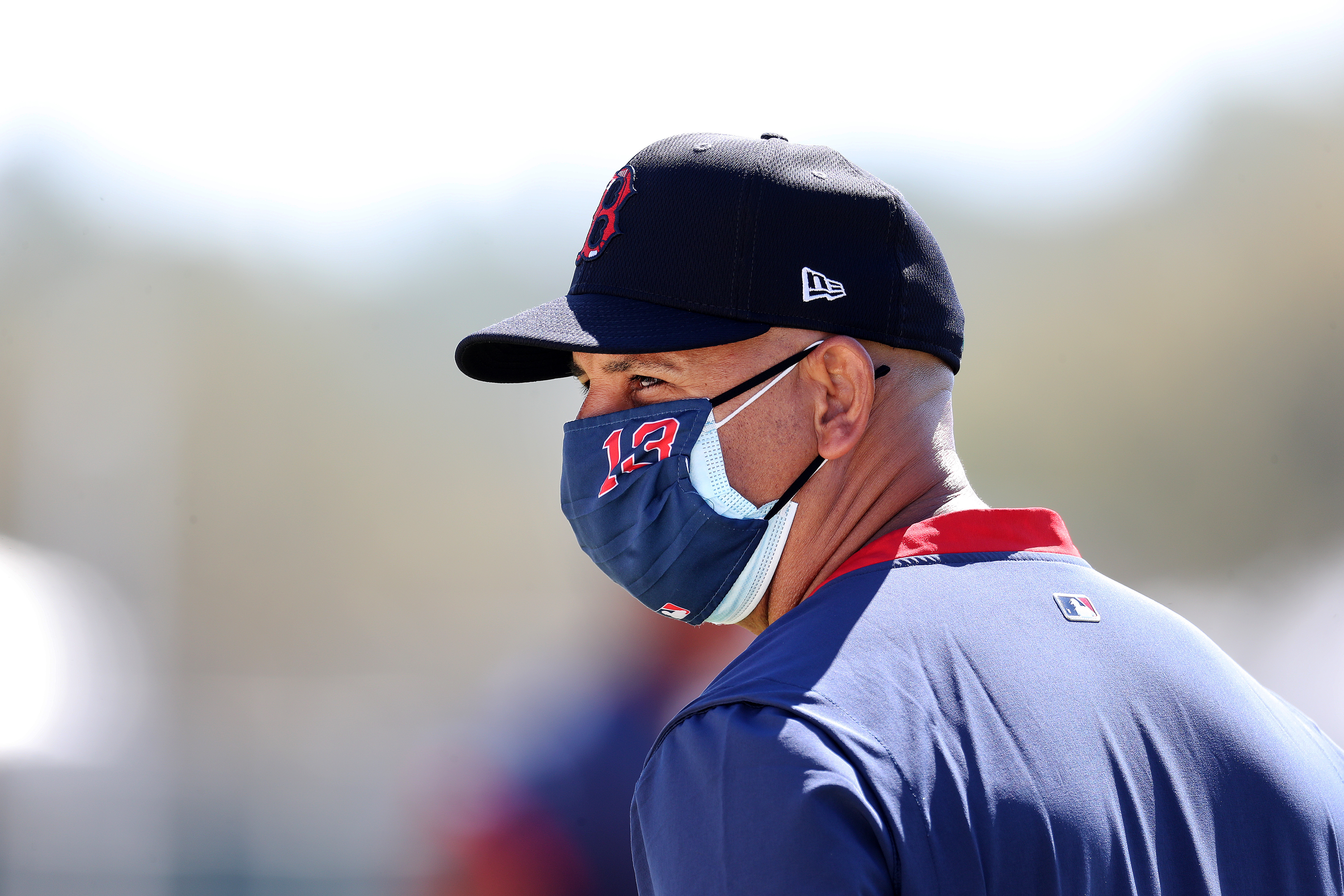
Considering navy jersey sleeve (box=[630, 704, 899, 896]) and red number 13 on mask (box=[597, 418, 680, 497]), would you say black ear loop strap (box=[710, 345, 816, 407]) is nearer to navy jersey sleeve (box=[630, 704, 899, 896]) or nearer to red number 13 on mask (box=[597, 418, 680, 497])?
red number 13 on mask (box=[597, 418, 680, 497])

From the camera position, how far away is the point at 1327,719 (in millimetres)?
5586

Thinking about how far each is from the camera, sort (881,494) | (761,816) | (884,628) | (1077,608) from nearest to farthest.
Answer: (761,816)
(884,628)
(1077,608)
(881,494)

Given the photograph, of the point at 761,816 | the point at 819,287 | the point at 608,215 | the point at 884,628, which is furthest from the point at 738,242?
the point at 761,816

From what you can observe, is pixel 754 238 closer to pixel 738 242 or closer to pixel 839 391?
pixel 738 242

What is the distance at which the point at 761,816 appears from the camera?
833mm

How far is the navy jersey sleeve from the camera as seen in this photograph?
802 mm

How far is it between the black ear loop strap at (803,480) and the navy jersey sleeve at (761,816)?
1.70ft

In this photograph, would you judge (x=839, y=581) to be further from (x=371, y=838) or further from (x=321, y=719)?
(x=321, y=719)

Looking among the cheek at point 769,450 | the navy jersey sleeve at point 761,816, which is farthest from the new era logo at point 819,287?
the navy jersey sleeve at point 761,816

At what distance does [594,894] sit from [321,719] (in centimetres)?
197

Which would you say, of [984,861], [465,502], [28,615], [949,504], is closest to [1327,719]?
[465,502]

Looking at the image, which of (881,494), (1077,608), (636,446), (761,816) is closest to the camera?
(761,816)

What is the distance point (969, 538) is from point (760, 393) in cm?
38

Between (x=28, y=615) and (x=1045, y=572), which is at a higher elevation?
(x=1045, y=572)
